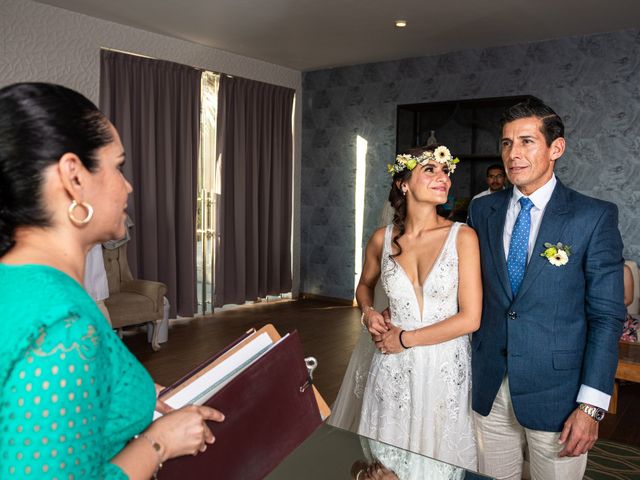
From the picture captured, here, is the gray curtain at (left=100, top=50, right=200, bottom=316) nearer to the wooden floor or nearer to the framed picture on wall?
the wooden floor

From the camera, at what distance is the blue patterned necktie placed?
5.93 feet

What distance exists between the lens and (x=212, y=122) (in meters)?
6.70

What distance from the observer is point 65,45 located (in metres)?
5.28

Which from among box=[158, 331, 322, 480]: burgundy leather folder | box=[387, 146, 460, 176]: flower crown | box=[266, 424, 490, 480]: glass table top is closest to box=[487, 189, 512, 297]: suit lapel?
box=[387, 146, 460, 176]: flower crown

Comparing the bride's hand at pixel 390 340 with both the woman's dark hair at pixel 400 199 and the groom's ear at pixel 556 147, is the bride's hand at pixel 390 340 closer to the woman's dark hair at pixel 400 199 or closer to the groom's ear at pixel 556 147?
the woman's dark hair at pixel 400 199

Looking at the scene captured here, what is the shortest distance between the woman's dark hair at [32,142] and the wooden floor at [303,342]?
11.1ft

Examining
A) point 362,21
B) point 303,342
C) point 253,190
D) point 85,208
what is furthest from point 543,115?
point 253,190

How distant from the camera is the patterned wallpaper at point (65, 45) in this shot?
4941 millimetres

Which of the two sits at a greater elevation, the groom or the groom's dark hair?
the groom's dark hair

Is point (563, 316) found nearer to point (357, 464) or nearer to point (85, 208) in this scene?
point (357, 464)

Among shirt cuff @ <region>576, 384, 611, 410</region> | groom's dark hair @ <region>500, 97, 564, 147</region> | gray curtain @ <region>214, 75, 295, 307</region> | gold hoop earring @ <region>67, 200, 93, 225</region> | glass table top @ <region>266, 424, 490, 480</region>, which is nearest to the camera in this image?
gold hoop earring @ <region>67, 200, 93, 225</region>

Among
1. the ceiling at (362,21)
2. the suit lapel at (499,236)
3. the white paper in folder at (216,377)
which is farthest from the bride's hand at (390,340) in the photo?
the ceiling at (362,21)

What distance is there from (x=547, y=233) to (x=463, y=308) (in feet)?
1.26

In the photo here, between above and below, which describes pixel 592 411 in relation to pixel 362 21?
below
